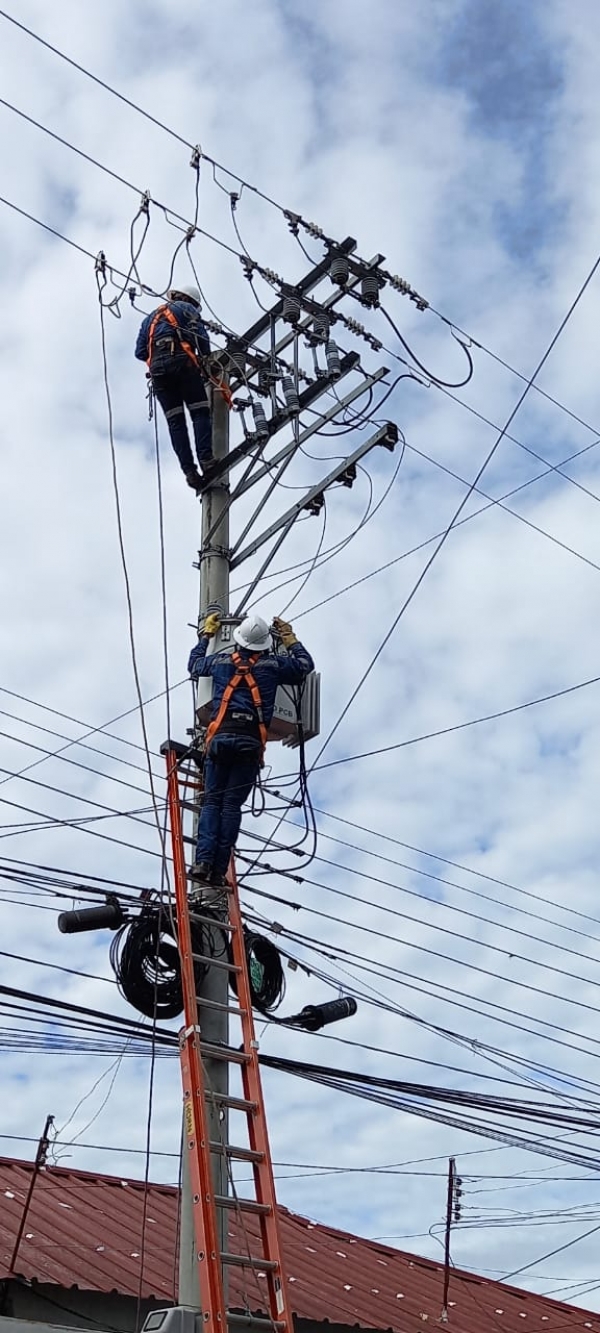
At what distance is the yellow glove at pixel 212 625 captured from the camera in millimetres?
9539

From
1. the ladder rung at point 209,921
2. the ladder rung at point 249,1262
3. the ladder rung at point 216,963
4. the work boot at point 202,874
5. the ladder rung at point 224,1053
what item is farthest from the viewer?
the work boot at point 202,874

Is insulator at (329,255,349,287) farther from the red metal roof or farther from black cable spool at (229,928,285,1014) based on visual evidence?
the red metal roof

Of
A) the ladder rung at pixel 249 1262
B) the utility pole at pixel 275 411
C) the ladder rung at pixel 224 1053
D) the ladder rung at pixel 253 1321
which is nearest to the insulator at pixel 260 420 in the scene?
the utility pole at pixel 275 411

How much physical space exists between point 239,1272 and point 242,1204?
4.79 meters

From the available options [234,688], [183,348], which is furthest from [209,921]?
[183,348]

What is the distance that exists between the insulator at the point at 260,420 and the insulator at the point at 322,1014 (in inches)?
156

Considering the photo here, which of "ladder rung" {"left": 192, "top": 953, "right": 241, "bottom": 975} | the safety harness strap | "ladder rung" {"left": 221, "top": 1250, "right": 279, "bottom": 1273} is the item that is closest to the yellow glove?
the safety harness strap

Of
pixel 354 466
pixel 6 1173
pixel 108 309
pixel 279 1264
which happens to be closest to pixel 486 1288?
pixel 6 1173

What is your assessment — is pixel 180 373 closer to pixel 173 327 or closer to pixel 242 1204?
pixel 173 327

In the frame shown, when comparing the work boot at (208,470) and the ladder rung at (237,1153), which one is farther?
the work boot at (208,470)

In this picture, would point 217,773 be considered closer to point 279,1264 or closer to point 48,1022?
point 48,1022

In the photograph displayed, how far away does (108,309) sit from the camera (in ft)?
34.3

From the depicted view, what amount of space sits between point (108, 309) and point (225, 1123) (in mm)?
5829

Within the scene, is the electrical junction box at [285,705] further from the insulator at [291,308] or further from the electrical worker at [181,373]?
the insulator at [291,308]
